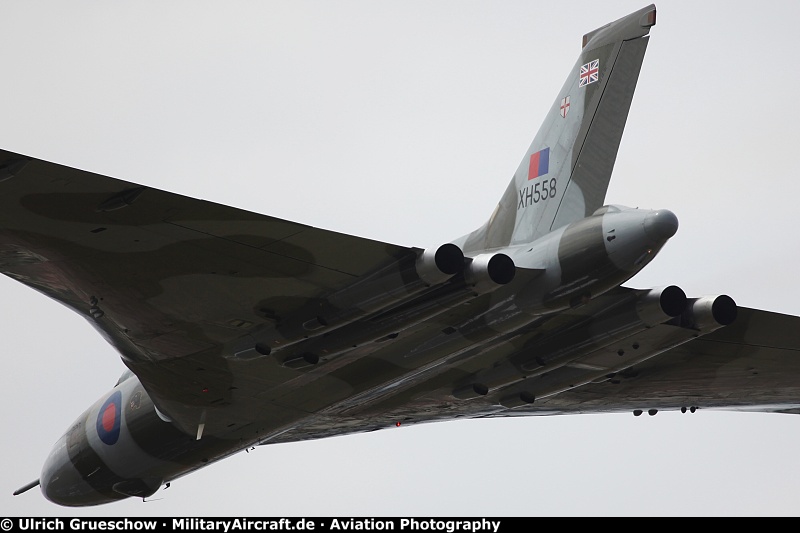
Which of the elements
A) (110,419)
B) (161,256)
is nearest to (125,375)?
(110,419)

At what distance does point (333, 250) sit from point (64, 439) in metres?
10.9

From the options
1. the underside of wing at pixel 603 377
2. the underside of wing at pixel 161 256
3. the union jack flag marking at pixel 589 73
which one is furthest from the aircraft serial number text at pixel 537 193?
the underside of wing at pixel 161 256

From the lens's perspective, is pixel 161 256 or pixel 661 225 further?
pixel 161 256

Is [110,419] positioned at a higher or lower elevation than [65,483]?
higher

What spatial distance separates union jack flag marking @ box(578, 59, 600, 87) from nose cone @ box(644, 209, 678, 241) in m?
3.21

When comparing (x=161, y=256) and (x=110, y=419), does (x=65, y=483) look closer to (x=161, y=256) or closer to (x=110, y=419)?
(x=110, y=419)

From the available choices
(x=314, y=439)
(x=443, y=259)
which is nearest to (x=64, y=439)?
(x=314, y=439)

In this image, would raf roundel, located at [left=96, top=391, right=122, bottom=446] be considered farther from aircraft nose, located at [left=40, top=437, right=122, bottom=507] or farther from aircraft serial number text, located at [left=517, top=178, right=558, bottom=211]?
aircraft serial number text, located at [left=517, top=178, right=558, bottom=211]

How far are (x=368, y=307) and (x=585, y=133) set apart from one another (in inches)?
166

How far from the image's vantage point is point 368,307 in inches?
644

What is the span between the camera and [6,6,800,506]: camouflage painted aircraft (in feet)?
51.1

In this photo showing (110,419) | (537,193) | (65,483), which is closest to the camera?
(537,193)

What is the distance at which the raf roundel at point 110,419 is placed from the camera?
23.0m

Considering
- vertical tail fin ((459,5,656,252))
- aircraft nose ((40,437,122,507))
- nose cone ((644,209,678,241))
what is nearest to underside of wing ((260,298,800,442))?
vertical tail fin ((459,5,656,252))
